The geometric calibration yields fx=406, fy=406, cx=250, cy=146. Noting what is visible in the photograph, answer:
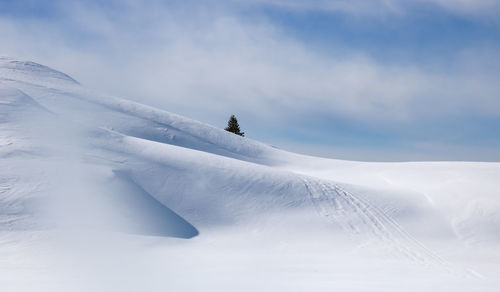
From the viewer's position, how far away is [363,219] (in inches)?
565

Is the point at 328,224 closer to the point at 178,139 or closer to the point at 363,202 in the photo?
the point at 363,202

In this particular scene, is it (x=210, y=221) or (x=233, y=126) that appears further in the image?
(x=233, y=126)

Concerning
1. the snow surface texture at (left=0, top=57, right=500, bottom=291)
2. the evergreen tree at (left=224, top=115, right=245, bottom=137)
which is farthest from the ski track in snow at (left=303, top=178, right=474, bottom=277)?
the evergreen tree at (left=224, top=115, right=245, bottom=137)

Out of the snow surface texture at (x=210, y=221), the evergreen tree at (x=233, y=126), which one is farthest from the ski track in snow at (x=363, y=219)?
the evergreen tree at (x=233, y=126)

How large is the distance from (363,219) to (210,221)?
538 centimetres

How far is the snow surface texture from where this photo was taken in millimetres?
8898

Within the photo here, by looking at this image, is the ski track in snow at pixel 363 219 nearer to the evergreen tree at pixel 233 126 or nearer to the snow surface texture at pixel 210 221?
the snow surface texture at pixel 210 221

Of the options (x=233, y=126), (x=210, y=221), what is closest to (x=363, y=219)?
→ (x=210, y=221)

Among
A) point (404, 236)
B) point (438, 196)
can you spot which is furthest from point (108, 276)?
point (438, 196)

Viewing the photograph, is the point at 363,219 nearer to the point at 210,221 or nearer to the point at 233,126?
the point at 210,221

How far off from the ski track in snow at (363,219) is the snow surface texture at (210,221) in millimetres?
66

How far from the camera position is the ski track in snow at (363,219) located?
39.3 feet

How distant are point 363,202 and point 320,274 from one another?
6954 millimetres

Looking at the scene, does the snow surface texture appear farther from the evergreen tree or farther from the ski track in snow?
the evergreen tree
